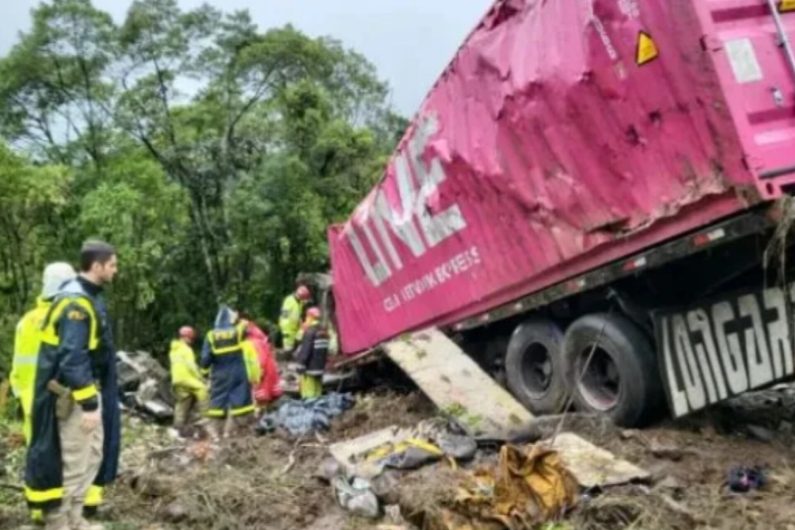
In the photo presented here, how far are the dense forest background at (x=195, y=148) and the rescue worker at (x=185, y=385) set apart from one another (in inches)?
409

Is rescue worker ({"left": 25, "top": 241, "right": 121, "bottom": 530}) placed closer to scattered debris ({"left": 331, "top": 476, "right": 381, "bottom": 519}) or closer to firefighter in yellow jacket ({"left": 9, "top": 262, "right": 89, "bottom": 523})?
firefighter in yellow jacket ({"left": 9, "top": 262, "right": 89, "bottom": 523})

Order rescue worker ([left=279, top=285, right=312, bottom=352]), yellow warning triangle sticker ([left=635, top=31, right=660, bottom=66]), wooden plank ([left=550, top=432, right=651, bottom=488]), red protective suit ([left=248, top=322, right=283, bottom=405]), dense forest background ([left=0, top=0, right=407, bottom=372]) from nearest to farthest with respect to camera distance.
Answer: wooden plank ([left=550, top=432, right=651, bottom=488]), yellow warning triangle sticker ([left=635, top=31, right=660, bottom=66]), red protective suit ([left=248, top=322, right=283, bottom=405]), rescue worker ([left=279, top=285, right=312, bottom=352]), dense forest background ([left=0, top=0, right=407, bottom=372])

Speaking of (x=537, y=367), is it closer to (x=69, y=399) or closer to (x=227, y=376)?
(x=227, y=376)

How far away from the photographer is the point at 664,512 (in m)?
4.42

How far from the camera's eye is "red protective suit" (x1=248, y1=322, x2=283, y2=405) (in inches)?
389

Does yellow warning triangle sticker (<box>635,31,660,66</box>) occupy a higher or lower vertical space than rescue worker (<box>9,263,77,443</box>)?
higher

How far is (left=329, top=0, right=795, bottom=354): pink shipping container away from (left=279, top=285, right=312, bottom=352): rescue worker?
5.50m

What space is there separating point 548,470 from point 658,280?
1824 mm

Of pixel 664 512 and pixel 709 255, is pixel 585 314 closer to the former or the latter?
pixel 709 255

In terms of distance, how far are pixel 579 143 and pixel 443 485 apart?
7.11 ft

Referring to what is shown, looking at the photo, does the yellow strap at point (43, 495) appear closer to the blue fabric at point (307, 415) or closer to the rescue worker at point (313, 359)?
the blue fabric at point (307, 415)

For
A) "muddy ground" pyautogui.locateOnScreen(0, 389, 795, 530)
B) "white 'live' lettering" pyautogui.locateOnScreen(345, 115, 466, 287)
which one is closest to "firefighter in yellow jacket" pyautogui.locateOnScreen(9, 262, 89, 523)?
"muddy ground" pyautogui.locateOnScreen(0, 389, 795, 530)

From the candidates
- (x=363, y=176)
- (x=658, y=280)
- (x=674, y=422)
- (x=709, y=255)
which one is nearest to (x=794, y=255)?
(x=709, y=255)

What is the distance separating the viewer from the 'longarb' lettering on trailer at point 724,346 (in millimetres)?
5680
